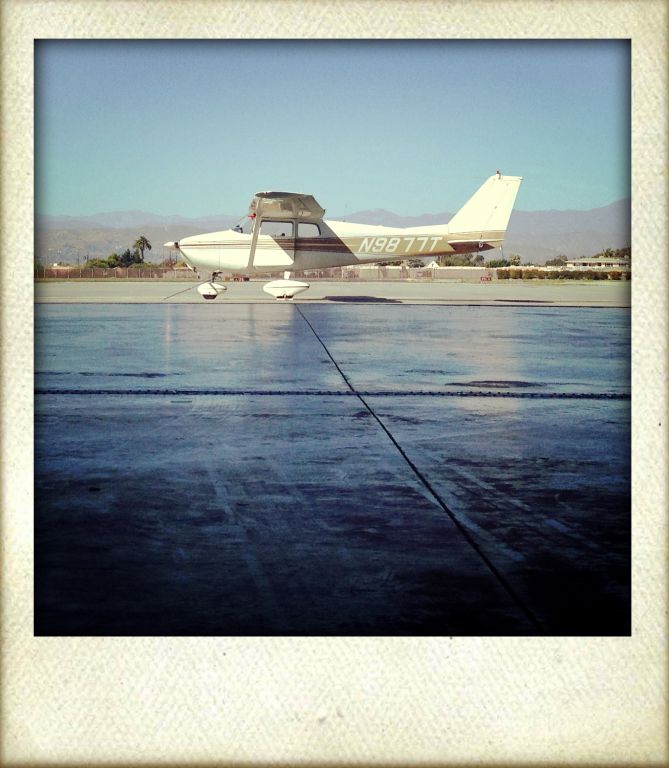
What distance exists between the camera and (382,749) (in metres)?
2.46

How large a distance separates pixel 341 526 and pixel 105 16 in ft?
7.15

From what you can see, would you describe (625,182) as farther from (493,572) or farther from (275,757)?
(275,757)

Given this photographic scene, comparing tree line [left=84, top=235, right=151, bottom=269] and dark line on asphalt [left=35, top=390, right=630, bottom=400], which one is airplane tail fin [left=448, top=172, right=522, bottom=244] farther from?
dark line on asphalt [left=35, top=390, right=630, bottom=400]

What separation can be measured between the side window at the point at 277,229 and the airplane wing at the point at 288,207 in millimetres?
171

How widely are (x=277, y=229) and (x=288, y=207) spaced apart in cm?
102

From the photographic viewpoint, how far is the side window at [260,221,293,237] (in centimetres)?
2445

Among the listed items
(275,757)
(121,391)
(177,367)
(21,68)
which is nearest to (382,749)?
(275,757)

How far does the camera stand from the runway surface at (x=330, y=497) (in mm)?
3143

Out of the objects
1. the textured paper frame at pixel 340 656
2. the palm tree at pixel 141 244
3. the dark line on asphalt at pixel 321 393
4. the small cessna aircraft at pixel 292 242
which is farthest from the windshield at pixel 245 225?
the textured paper frame at pixel 340 656

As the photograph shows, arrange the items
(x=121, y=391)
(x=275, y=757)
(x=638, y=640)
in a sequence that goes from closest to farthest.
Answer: (x=275, y=757)
(x=638, y=640)
(x=121, y=391)

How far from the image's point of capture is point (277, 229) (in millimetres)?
24531

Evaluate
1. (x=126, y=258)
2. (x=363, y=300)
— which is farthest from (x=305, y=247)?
(x=126, y=258)

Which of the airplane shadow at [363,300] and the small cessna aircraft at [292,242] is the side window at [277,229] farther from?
the airplane shadow at [363,300]

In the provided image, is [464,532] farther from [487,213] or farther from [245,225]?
[487,213]
